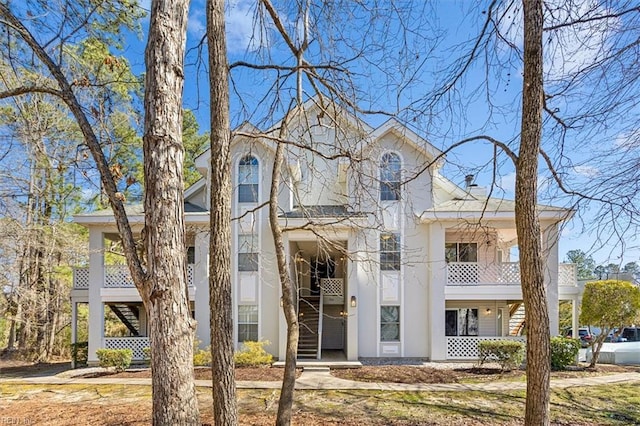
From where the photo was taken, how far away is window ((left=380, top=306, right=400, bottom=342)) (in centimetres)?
1437

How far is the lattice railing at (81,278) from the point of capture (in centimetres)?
1512

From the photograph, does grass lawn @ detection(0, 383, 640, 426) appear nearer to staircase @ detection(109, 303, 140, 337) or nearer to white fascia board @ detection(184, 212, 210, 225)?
white fascia board @ detection(184, 212, 210, 225)

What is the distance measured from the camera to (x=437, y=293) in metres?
14.1

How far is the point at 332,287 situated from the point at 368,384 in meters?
5.65

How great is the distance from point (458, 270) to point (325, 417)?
8869mm

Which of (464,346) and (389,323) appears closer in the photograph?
(464,346)

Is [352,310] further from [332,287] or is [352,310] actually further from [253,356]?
[253,356]

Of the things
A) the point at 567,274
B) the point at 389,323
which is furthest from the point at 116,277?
the point at 567,274

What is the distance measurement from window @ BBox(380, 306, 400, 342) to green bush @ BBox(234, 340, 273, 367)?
161 inches

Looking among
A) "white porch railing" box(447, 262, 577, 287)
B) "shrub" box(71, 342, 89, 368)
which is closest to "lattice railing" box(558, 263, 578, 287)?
"white porch railing" box(447, 262, 577, 287)

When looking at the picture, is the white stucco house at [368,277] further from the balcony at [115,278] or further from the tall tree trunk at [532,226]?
the tall tree trunk at [532,226]

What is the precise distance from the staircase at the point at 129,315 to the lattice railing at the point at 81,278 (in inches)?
58.9

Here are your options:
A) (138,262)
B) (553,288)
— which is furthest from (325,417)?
(553,288)

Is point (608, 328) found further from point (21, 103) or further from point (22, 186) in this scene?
point (22, 186)
